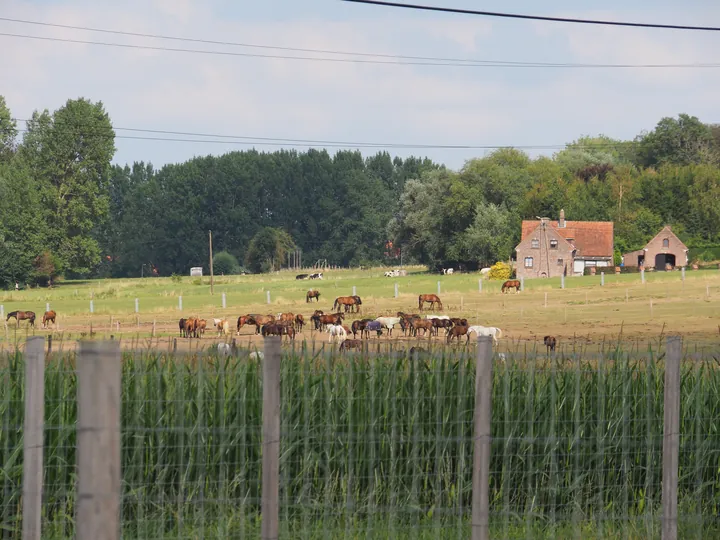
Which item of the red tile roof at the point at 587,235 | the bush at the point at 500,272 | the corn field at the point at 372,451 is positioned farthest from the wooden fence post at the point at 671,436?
the red tile roof at the point at 587,235

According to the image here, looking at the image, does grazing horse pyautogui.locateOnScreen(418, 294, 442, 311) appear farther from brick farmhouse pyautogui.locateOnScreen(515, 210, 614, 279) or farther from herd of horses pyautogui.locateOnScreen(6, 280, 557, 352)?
brick farmhouse pyautogui.locateOnScreen(515, 210, 614, 279)

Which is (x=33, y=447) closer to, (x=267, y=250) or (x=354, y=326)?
(x=354, y=326)

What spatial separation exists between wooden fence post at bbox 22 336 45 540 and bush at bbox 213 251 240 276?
142 m

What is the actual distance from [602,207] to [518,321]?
72941 millimetres

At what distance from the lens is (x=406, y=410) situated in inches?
403

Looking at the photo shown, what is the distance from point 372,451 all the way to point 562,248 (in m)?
94.0

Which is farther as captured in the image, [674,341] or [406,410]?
[406,410]

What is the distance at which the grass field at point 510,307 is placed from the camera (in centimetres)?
4519

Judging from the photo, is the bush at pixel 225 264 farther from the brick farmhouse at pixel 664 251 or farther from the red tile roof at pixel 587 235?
the brick farmhouse at pixel 664 251

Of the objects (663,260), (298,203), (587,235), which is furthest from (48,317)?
(298,203)

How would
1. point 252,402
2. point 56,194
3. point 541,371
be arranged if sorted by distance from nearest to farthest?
point 252,402, point 541,371, point 56,194

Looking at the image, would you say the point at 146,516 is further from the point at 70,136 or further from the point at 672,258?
the point at 70,136

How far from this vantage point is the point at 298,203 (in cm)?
17138

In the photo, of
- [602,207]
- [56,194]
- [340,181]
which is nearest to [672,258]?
[602,207]
